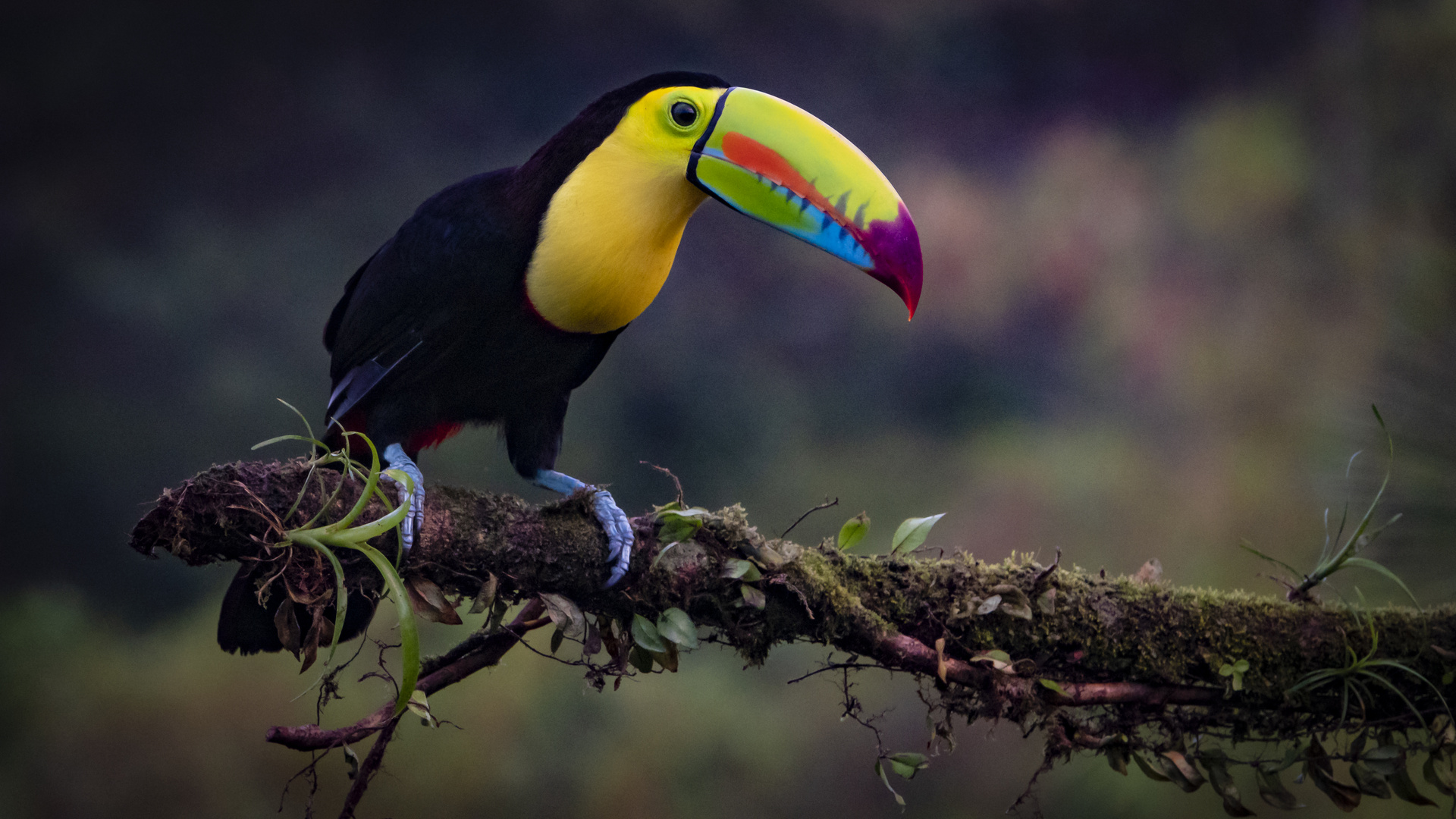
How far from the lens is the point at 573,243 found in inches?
58.6

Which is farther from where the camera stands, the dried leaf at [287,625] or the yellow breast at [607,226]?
the yellow breast at [607,226]

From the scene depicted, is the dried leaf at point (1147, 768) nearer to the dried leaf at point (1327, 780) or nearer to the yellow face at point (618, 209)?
the dried leaf at point (1327, 780)

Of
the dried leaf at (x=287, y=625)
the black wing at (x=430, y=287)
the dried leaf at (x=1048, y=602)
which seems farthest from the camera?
the black wing at (x=430, y=287)

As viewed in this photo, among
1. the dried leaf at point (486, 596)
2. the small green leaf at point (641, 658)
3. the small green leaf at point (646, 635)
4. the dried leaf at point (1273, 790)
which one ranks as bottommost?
the dried leaf at point (1273, 790)

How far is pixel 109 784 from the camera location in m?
2.34

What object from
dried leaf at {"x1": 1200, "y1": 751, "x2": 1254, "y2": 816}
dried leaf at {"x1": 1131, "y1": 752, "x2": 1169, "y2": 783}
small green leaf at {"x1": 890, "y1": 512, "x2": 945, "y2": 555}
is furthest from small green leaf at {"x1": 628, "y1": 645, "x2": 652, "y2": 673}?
dried leaf at {"x1": 1200, "y1": 751, "x2": 1254, "y2": 816}

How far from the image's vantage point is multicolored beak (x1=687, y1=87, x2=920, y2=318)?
4.73 ft

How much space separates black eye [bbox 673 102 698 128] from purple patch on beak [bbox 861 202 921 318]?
32cm

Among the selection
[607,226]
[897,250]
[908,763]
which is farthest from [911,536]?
[607,226]

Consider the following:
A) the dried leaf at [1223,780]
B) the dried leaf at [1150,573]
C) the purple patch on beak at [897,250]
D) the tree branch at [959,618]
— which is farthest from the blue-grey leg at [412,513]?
the dried leaf at [1223,780]

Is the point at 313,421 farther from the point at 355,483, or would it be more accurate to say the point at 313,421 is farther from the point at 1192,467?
the point at 1192,467

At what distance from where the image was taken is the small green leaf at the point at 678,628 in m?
1.31

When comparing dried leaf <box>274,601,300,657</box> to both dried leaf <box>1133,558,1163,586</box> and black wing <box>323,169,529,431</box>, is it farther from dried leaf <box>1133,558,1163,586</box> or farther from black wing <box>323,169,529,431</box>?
dried leaf <box>1133,558,1163,586</box>

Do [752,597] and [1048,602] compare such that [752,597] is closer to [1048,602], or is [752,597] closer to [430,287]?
[1048,602]
